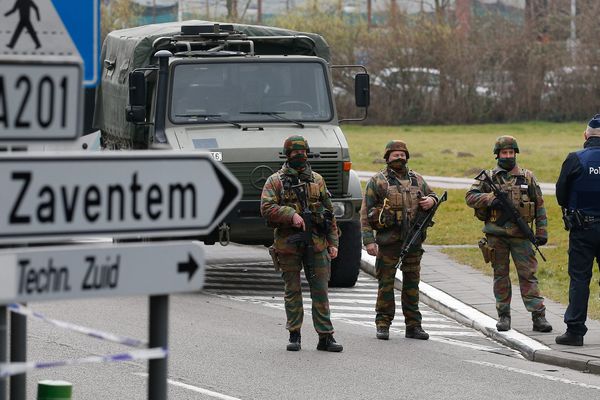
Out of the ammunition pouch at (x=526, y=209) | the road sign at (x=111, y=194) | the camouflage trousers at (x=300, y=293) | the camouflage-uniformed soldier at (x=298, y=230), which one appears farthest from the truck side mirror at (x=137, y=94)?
the road sign at (x=111, y=194)

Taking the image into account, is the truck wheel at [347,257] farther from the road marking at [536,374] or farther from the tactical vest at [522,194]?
the road marking at [536,374]

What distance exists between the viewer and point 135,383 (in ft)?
33.1

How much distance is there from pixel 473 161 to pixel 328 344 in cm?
2265

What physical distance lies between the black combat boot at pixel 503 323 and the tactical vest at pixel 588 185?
54.0 inches

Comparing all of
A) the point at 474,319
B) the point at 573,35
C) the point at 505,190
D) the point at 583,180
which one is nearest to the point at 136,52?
the point at 474,319

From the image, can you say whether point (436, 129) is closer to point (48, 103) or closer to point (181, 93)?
point (181, 93)

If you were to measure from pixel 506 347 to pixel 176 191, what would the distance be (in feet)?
27.1

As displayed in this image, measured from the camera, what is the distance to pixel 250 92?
15.8m

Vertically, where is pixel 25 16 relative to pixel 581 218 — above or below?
above

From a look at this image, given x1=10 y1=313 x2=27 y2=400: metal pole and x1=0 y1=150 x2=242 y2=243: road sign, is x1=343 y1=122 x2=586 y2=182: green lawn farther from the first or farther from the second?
x1=0 y1=150 x2=242 y2=243: road sign

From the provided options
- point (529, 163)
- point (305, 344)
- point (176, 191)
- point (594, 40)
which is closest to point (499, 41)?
point (594, 40)

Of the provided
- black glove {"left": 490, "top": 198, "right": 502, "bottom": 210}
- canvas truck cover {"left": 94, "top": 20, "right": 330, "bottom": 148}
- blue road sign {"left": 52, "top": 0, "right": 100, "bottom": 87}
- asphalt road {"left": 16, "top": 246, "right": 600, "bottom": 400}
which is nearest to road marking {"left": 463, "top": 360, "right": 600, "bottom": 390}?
asphalt road {"left": 16, "top": 246, "right": 600, "bottom": 400}

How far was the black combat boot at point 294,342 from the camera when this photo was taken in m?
11.9

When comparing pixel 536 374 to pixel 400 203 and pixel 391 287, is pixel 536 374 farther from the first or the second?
pixel 400 203
